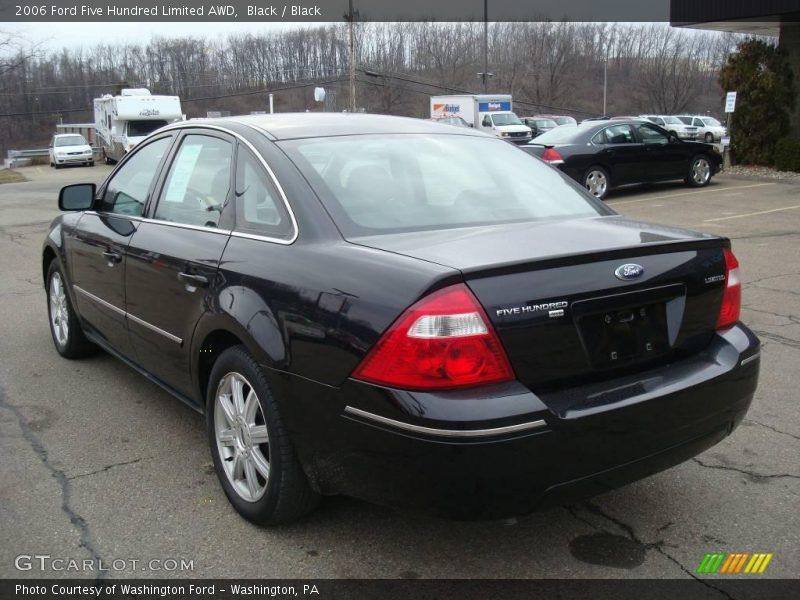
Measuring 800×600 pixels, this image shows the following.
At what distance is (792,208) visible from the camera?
12977 millimetres

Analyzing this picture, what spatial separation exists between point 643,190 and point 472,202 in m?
14.1

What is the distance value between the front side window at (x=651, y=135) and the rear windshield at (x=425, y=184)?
12233 millimetres

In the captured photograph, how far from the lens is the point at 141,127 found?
30.8 metres

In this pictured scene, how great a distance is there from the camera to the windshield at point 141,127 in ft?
99.7

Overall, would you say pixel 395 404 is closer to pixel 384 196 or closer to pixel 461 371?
pixel 461 371

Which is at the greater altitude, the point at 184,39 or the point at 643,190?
the point at 184,39

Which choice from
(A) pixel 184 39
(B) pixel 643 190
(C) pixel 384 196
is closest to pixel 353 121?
(C) pixel 384 196

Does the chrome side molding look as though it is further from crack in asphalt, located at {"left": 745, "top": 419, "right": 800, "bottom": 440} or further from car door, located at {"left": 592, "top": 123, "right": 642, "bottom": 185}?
car door, located at {"left": 592, "top": 123, "right": 642, "bottom": 185}

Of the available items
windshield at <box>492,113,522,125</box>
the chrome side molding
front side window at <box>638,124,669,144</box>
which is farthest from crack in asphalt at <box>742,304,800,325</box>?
windshield at <box>492,113,522,125</box>

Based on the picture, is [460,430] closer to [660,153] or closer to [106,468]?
[106,468]

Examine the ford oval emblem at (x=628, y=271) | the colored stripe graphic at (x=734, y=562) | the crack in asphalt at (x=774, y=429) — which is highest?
the ford oval emblem at (x=628, y=271)

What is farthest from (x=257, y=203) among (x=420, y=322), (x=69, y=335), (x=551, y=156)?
(x=551, y=156)

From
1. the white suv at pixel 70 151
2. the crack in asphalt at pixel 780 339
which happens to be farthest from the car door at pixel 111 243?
the white suv at pixel 70 151

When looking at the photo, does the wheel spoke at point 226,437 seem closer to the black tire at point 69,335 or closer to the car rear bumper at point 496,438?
the car rear bumper at point 496,438
